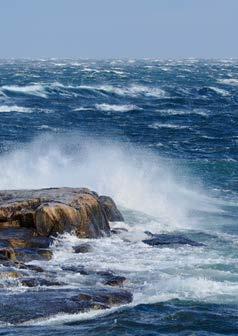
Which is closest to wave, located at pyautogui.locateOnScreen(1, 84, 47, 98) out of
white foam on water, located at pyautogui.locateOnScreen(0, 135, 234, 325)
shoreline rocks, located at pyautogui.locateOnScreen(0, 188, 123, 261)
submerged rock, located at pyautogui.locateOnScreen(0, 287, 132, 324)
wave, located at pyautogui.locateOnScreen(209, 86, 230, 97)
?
wave, located at pyautogui.locateOnScreen(209, 86, 230, 97)

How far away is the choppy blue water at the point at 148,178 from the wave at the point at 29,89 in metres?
0.51

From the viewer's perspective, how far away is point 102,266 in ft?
63.7

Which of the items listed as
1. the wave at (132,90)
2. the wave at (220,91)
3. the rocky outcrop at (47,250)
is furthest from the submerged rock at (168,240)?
the wave at (220,91)

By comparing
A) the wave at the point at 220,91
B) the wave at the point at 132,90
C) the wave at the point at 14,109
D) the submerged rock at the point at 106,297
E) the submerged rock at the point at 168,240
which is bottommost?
the wave at the point at 14,109

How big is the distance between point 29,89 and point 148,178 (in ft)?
167

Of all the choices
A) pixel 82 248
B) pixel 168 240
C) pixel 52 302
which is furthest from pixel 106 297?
pixel 168 240

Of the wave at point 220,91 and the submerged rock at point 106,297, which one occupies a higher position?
the submerged rock at point 106,297

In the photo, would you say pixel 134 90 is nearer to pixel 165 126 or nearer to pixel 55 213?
pixel 165 126

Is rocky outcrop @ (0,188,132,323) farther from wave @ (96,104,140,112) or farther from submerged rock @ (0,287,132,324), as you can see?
wave @ (96,104,140,112)

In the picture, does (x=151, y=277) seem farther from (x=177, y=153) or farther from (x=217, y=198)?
(x=177, y=153)

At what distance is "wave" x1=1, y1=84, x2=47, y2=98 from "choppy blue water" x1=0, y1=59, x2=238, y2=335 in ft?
1.68

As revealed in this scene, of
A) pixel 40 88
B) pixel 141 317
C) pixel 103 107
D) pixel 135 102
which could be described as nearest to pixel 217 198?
pixel 141 317

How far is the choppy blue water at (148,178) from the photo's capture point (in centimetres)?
1574

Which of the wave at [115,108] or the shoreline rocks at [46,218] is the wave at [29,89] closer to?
the wave at [115,108]
